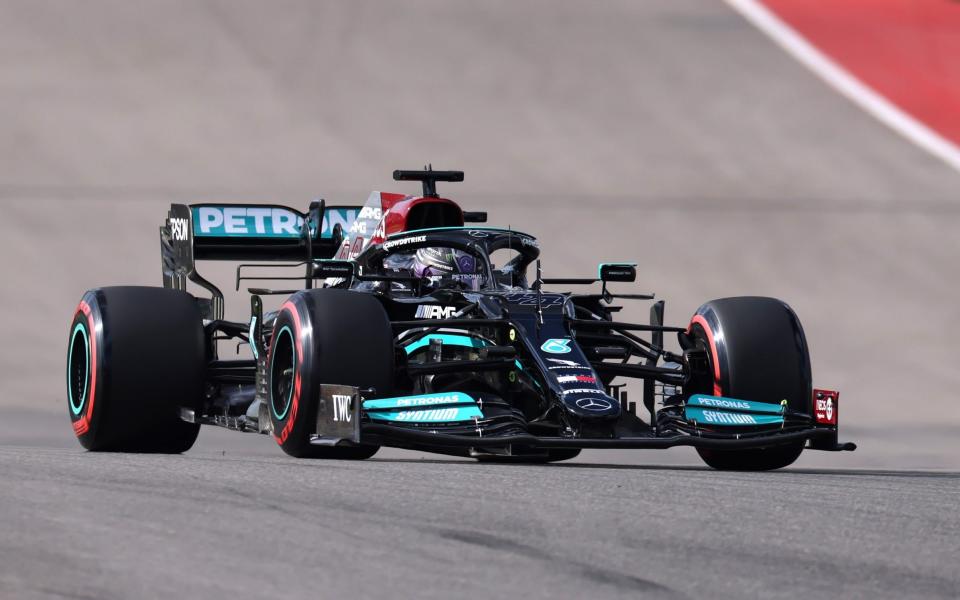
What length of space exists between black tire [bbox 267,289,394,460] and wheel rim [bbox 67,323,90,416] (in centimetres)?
265

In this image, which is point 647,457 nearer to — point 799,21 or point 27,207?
point 27,207

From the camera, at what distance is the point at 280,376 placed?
10570 mm

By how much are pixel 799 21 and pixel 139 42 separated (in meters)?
12.0

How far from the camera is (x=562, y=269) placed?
23.4 meters

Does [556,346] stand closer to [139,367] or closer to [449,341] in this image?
[449,341]

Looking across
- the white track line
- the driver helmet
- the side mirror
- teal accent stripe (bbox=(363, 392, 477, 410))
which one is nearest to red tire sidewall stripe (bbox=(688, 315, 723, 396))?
the side mirror

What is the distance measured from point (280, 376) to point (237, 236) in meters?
3.36

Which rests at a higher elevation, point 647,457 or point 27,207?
point 27,207

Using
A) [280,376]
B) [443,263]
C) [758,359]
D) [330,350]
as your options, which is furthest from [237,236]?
[758,359]

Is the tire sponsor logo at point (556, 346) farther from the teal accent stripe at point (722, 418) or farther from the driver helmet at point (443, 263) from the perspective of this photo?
the driver helmet at point (443, 263)

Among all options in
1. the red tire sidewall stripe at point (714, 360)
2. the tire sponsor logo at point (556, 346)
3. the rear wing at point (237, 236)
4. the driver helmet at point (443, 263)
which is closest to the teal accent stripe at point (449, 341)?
the tire sponsor logo at point (556, 346)


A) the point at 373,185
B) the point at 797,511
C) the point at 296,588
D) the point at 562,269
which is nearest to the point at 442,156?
the point at 373,185

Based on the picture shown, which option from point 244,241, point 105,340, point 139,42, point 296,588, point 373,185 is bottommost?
point 296,588

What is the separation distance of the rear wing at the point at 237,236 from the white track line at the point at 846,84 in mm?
15384
